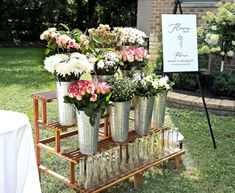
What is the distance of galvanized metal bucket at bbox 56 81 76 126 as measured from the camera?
2.46m

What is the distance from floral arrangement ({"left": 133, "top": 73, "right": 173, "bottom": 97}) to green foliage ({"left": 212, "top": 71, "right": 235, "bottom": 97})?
2.25 m

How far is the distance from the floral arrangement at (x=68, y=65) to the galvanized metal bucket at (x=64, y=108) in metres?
0.05

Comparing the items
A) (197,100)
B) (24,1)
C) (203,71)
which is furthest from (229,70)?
A: (24,1)

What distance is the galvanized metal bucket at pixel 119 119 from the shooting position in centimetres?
253

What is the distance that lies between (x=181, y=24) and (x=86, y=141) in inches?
66.1

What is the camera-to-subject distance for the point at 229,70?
5500mm

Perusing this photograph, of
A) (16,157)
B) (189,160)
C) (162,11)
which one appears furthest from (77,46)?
(162,11)

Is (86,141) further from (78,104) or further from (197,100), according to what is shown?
(197,100)

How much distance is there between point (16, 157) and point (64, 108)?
2.43 ft

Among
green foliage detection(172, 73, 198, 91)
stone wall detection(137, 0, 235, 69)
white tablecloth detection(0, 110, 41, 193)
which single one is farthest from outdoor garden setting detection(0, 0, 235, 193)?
stone wall detection(137, 0, 235, 69)

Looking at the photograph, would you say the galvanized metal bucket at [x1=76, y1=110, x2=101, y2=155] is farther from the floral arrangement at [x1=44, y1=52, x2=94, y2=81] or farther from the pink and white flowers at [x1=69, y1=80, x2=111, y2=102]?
the floral arrangement at [x1=44, y1=52, x2=94, y2=81]

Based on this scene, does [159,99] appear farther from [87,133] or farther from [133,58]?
[87,133]

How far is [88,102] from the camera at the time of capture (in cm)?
231

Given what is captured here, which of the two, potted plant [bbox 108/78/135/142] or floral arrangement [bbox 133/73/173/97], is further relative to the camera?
floral arrangement [bbox 133/73/173/97]
